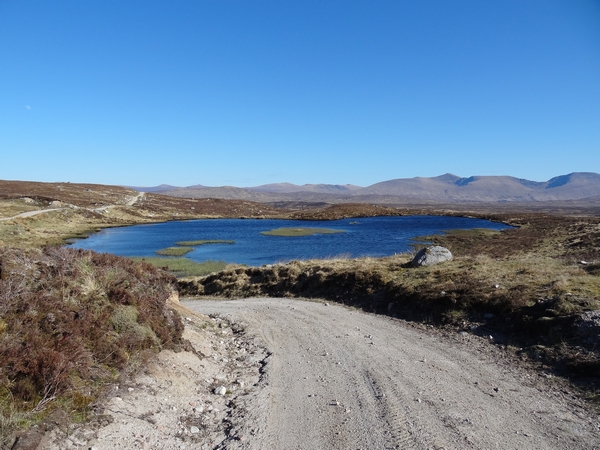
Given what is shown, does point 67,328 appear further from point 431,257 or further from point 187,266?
point 187,266

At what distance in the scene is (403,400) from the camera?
25.5 feet

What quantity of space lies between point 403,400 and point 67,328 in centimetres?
658

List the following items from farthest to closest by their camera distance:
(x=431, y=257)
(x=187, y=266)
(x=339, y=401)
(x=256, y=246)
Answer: (x=256, y=246)
(x=187, y=266)
(x=431, y=257)
(x=339, y=401)

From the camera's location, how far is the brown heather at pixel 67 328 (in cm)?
577

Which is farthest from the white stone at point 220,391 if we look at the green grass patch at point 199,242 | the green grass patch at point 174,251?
the green grass patch at point 199,242

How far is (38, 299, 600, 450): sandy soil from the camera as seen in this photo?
6.29 metres

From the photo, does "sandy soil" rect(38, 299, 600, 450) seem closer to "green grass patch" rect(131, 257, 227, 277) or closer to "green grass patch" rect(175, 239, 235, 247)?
"green grass patch" rect(131, 257, 227, 277)

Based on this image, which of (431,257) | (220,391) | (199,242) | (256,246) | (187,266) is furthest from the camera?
(199,242)

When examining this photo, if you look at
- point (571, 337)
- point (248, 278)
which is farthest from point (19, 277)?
point (248, 278)

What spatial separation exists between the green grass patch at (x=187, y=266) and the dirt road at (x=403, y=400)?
22.6 m

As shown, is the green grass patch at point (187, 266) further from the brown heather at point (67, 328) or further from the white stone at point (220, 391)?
the white stone at point (220, 391)

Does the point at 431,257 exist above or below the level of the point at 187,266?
above

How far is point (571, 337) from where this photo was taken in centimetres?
998

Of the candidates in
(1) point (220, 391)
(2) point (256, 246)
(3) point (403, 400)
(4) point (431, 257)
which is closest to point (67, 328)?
(1) point (220, 391)
